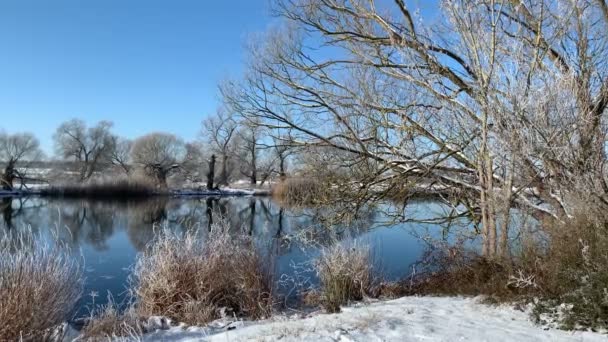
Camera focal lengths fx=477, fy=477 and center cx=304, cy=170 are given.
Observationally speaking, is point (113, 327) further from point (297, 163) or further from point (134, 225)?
point (134, 225)

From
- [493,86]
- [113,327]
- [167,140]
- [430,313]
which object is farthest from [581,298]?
[167,140]

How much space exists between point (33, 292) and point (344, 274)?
4.34 meters

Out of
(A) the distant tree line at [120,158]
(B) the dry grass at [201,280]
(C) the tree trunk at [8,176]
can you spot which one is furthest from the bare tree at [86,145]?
(B) the dry grass at [201,280]

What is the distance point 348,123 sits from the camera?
955cm

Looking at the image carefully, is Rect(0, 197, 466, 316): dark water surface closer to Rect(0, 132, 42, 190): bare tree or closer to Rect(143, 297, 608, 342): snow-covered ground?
Rect(143, 297, 608, 342): snow-covered ground

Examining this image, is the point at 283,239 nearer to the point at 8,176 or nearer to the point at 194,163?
the point at 8,176

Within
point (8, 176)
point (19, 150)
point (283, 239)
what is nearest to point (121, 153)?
point (19, 150)

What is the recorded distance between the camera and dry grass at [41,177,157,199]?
40.4m

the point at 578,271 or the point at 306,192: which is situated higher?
the point at 306,192

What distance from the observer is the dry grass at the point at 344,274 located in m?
7.37

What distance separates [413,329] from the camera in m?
4.48

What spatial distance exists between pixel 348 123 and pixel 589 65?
4.20 meters

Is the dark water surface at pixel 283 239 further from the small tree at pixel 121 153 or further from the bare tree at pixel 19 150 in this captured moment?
the small tree at pixel 121 153

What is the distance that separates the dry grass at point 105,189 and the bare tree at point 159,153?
34.3 feet
